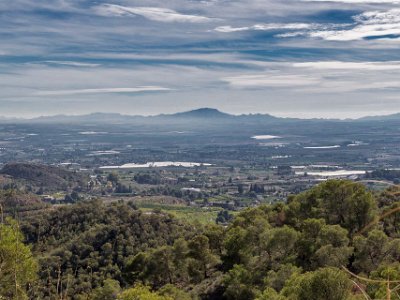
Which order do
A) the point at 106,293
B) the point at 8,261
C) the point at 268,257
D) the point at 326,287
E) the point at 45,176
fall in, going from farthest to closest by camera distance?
1. the point at 45,176
2. the point at 268,257
3. the point at 106,293
4. the point at 326,287
5. the point at 8,261

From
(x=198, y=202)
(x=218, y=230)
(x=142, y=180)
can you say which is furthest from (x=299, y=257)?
(x=142, y=180)

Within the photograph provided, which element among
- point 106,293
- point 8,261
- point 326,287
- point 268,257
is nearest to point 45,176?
point 106,293

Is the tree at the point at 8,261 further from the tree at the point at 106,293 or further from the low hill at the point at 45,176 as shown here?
the low hill at the point at 45,176

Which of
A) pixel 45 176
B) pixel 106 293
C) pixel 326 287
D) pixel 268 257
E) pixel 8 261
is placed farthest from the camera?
pixel 45 176

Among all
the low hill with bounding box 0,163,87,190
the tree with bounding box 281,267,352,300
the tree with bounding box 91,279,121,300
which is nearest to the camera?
the tree with bounding box 281,267,352,300

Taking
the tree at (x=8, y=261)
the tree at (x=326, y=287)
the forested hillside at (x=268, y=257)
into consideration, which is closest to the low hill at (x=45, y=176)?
the forested hillside at (x=268, y=257)

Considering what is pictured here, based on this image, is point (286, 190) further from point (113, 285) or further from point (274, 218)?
point (113, 285)

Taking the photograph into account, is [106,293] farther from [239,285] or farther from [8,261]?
[8,261]

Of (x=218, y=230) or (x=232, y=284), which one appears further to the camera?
(x=218, y=230)

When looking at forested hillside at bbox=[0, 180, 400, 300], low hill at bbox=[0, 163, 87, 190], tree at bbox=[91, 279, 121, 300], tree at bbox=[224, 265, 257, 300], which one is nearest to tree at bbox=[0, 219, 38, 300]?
forested hillside at bbox=[0, 180, 400, 300]

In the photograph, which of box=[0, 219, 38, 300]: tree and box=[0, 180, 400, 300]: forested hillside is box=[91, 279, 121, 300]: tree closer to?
box=[0, 180, 400, 300]: forested hillside

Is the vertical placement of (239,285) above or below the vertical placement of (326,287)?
below
